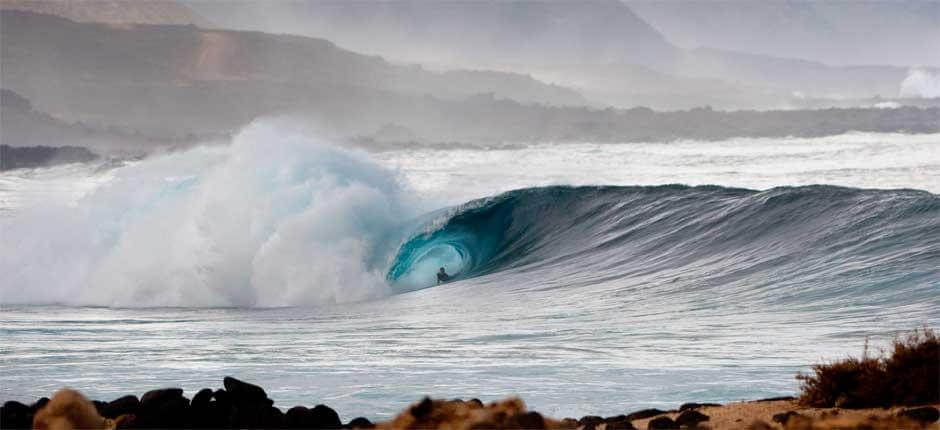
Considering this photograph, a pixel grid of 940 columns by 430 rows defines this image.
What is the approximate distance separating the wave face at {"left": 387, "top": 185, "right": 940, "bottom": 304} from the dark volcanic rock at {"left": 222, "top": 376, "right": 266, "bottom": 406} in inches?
291

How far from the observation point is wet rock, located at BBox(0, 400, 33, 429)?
20.4ft

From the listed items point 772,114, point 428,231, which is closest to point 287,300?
point 428,231

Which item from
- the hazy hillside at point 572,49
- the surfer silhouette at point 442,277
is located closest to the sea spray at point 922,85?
the hazy hillside at point 572,49

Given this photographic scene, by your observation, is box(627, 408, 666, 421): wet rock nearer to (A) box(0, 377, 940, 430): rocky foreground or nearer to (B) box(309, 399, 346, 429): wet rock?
(A) box(0, 377, 940, 430): rocky foreground

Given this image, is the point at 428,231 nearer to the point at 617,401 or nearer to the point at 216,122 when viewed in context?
the point at 617,401

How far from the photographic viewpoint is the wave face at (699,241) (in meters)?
14.0

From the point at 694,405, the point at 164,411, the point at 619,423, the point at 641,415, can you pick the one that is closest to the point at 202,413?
the point at 164,411

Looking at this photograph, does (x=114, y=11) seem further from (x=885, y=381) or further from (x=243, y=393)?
(x=885, y=381)

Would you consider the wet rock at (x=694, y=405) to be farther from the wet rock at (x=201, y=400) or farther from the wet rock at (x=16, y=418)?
the wet rock at (x=16, y=418)

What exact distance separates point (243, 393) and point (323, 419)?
510 millimetres

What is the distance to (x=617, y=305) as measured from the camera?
14.0 metres

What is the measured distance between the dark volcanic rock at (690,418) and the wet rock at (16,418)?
10.6 ft

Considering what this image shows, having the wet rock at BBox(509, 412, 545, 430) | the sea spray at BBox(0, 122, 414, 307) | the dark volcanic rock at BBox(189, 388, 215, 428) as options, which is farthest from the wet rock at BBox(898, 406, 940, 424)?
the sea spray at BBox(0, 122, 414, 307)

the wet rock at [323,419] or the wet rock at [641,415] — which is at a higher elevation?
the wet rock at [641,415]
